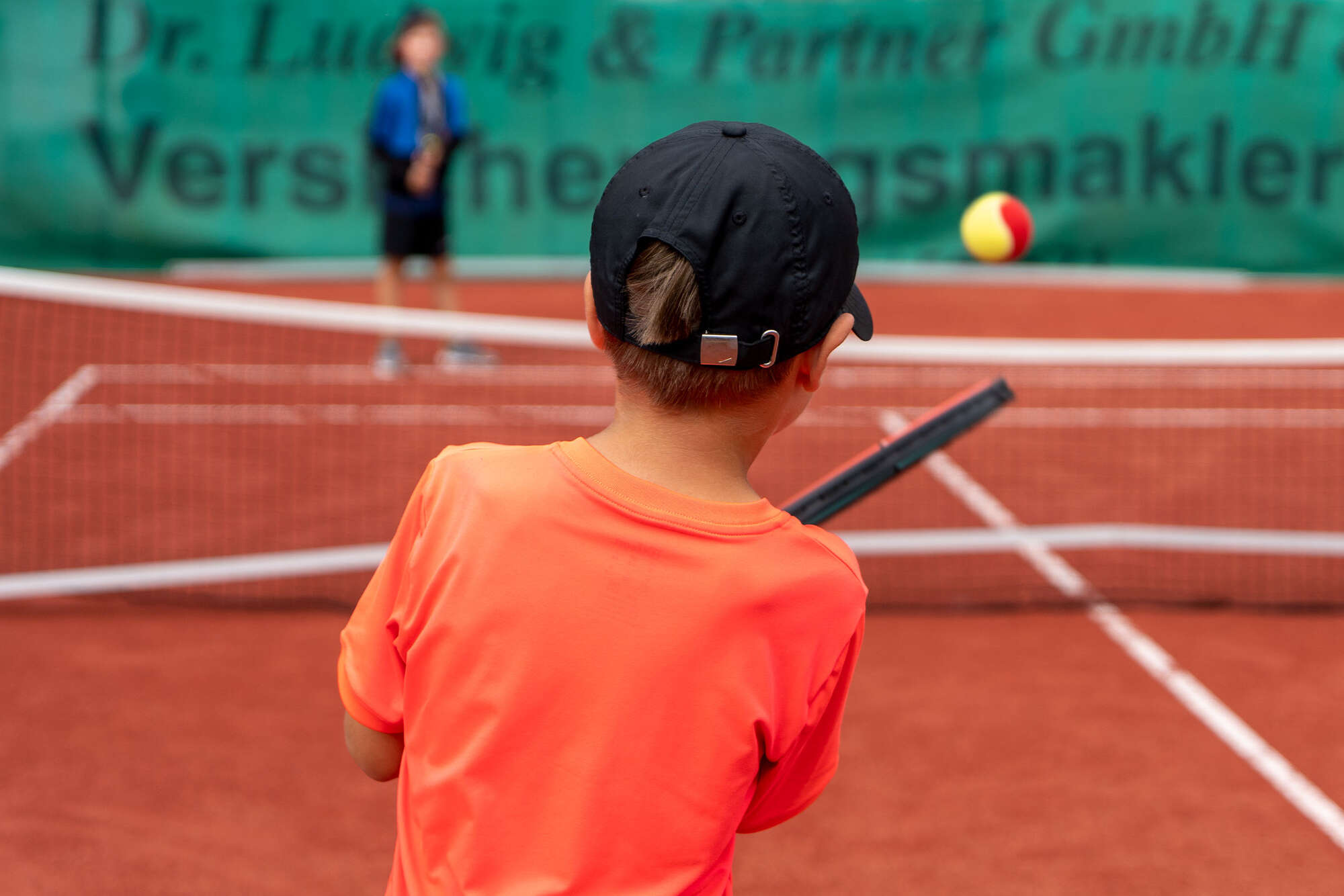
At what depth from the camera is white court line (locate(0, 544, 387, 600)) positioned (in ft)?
14.8

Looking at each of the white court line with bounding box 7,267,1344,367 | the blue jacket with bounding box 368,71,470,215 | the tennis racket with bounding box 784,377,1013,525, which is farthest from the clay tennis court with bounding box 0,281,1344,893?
the tennis racket with bounding box 784,377,1013,525

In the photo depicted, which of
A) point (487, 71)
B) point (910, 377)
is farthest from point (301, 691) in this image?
point (487, 71)

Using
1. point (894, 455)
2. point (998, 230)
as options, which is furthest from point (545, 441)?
point (894, 455)

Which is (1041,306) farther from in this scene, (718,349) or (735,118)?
(718,349)

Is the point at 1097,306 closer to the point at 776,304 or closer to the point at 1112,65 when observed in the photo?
the point at 1112,65

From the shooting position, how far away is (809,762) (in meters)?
1.28

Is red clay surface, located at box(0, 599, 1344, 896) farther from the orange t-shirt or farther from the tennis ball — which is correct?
the orange t-shirt

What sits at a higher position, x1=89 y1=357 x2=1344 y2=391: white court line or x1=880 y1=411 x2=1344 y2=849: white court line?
x1=880 y1=411 x2=1344 y2=849: white court line

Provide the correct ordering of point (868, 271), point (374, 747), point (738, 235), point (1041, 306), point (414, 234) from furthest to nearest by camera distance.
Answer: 1. point (868, 271)
2. point (1041, 306)
3. point (414, 234)
4. point (374, 747)
5. point (738, 235)

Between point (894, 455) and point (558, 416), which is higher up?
point (894, 455)

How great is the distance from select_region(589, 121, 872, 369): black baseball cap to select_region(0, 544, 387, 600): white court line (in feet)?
11.7

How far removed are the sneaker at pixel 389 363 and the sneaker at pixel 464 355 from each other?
0.27 meters

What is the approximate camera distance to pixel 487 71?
11992 millimetres

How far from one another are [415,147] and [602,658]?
24.2 feet
